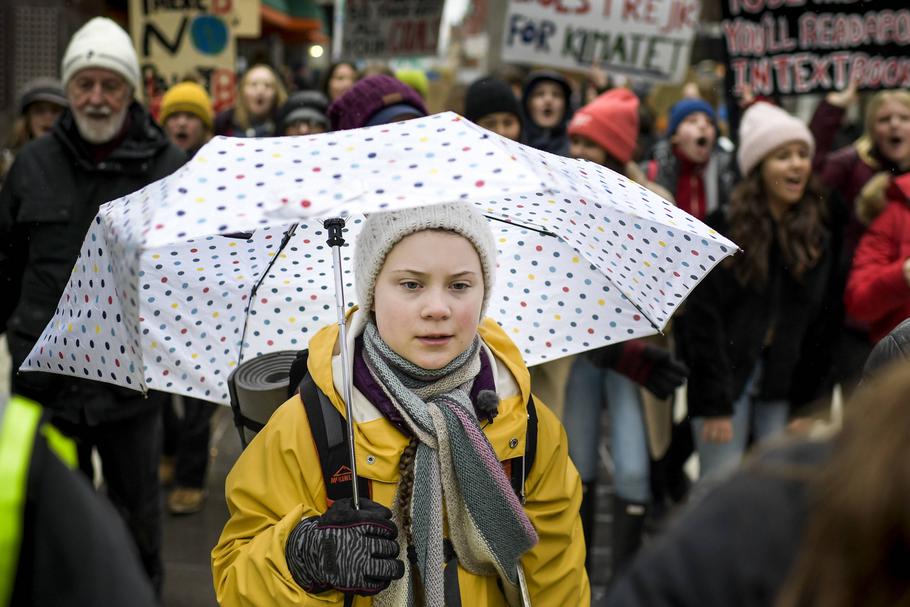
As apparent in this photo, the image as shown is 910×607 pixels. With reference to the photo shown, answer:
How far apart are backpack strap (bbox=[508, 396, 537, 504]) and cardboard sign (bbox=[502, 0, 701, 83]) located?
6381 millimetres

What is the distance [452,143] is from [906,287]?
3.07 metres

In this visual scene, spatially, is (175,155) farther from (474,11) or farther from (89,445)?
(474,11)

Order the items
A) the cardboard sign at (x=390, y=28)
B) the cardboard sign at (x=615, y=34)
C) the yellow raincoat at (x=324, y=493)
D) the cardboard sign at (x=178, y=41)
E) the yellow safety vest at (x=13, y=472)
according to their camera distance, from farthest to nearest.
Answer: the cardboard sign at (x=390, y=28)
the cardboard sign at (x=615, y=34)
the cardboard sign at (x=178, y=41)
the yellow raincoat at (x=324, y=493)
the yellow safety vest at (x=13, y=472)

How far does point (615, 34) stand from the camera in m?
8.87

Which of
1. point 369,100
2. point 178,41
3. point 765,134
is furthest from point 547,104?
point 178,41

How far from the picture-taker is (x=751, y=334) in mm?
5211

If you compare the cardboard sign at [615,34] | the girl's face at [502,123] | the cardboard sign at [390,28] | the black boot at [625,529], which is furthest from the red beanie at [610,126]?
the cardboard sign at [390,28]

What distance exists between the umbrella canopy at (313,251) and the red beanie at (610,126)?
2.05 metres

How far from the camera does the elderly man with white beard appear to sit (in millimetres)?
4289

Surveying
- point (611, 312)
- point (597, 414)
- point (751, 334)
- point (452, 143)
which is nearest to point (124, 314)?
point (452, 143)

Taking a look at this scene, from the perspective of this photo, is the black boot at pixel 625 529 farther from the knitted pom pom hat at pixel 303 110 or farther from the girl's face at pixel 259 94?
the girl's face at pixel 259 94

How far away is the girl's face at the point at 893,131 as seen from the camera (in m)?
5.85

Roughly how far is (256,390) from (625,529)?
2534 mm

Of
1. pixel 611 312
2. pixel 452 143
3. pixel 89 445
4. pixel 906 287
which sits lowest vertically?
pixel 89 445
